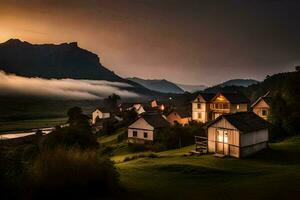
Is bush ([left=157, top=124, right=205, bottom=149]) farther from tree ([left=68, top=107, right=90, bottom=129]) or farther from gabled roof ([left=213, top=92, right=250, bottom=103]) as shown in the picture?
tree ([left=68, top=107, right=90, bottom=129])

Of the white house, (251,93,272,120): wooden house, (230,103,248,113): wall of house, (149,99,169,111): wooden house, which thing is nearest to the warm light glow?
(230,103,248,113): wall of house

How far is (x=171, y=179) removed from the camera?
2264cm

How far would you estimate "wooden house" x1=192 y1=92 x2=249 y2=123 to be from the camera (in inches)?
2813

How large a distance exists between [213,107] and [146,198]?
2371 inches

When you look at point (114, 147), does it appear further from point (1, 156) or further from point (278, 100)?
point (1, 156)

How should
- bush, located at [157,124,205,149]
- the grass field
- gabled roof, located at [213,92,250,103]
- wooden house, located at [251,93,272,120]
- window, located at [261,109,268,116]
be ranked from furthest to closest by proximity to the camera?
1. gabled roof, located at [213,92,250,103]
2. window, located at [261,109,268,116]
3. wooden house, located at [251,93,272,120]
4. bush, located at [157,124,205,149]
5. the grass field

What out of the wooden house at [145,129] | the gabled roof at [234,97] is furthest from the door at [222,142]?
the gabled roof at [234,97]

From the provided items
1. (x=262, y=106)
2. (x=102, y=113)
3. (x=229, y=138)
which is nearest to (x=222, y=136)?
(x=229, y=138)

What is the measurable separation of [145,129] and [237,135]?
28448mm

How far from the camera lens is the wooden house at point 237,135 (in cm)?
3525

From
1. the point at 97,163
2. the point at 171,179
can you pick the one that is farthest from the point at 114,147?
the point at 97,163

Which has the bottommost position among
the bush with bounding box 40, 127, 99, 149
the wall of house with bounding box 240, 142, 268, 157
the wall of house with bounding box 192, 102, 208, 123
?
the wall of house with bounding box 240, 142, 268, 157

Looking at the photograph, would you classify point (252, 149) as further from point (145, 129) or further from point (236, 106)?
point (236, 106)

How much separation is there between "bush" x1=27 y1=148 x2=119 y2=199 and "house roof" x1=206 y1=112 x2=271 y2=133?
22546 mm
